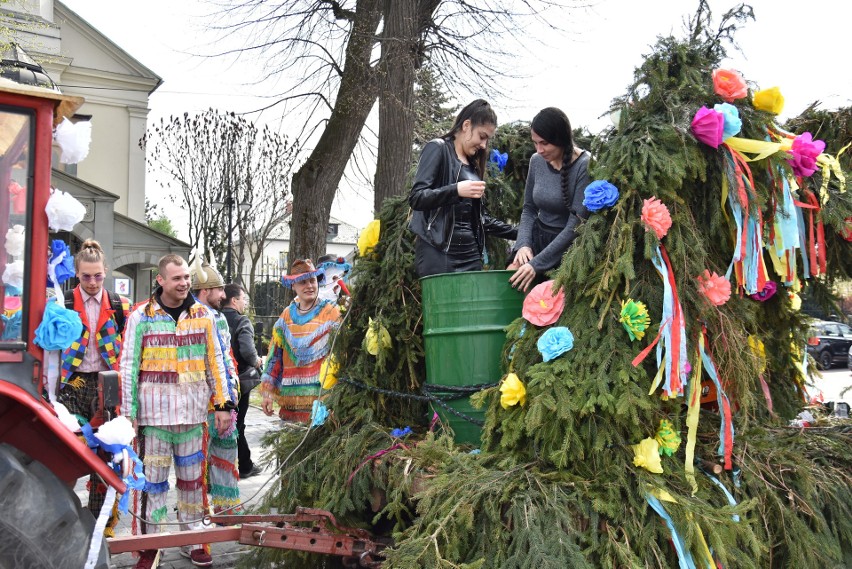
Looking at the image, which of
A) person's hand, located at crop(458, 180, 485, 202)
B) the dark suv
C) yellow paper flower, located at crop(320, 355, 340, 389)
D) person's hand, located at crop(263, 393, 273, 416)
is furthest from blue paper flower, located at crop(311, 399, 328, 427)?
the dark suv

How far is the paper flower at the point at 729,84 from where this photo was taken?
10.3ft

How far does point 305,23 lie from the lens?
1088 centimetres

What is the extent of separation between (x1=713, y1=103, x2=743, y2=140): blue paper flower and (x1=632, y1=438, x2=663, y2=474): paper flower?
4.21 ft

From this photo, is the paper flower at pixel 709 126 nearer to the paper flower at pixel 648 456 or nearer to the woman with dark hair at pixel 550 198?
the woman with dark hair at pixel 550 198

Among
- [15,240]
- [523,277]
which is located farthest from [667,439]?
[15,240]

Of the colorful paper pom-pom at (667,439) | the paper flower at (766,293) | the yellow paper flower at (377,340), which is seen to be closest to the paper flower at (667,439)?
the colorful paper pom-pom at (667,439)

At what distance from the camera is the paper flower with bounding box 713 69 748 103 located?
313 cm

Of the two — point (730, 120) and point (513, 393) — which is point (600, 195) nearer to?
point (730, 120)

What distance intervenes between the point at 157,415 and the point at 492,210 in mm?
2382

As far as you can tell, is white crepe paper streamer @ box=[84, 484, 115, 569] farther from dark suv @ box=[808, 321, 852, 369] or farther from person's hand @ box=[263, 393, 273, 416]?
dark suv @ box=[808, 321, 852, 369]

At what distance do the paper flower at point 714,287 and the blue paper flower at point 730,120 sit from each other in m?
0.58

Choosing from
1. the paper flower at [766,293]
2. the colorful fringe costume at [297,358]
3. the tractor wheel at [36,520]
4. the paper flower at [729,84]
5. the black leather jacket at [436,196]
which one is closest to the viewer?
the tractor wheel at [36,520]

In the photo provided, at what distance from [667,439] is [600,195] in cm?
99

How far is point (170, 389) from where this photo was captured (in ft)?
14.8
